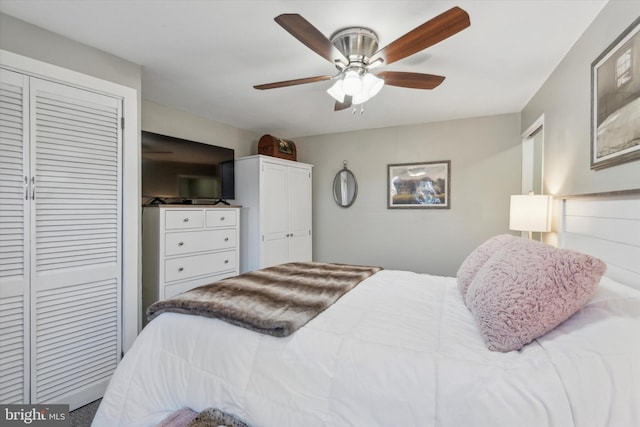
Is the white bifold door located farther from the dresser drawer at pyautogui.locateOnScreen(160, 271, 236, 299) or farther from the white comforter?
the white comforter

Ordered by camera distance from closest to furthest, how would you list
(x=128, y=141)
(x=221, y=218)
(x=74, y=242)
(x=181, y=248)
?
1. (x=74, y=242)
2. (x=128, y=141)
3. (x=181, y=248)
4. (x=221, y=218)

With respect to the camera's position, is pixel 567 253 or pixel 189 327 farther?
pixel 189 327

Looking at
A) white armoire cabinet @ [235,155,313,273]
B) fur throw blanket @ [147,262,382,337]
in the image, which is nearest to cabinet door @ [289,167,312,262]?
white armoire cabinet @ [235,155,313,273]

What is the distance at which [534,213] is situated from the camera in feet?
7.36

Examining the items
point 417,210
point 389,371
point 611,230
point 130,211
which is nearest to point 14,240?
point 130,211

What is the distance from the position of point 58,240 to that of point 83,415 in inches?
43.8

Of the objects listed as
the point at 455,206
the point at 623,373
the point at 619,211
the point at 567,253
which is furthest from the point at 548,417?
the point at 455,206

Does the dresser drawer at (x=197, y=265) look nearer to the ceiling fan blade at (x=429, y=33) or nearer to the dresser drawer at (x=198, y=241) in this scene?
the dresser drawer at (x=198, y=241)

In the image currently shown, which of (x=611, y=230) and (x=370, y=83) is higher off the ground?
(x=370, y=83)

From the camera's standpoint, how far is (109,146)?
A: 2068 millimetres

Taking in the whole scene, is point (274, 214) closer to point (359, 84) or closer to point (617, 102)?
point (359, 84)

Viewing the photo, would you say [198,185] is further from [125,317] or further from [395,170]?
[395,170]

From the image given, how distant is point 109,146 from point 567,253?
2640 millimetres

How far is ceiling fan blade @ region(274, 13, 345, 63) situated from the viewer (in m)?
1.30
